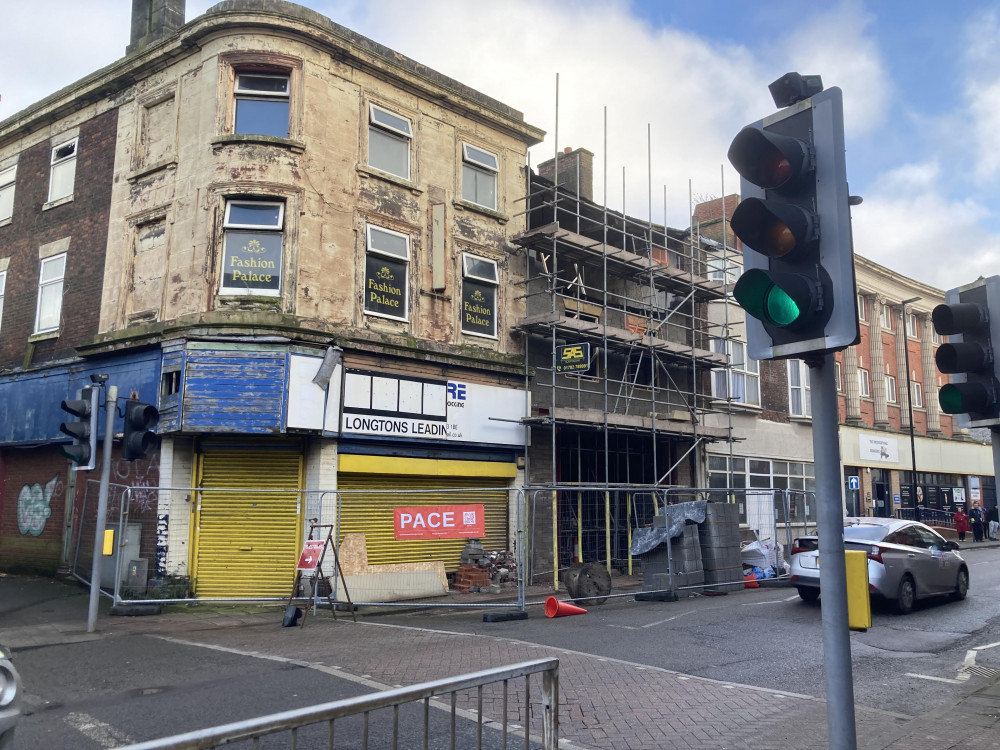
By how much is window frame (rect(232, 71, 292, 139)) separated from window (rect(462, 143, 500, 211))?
4650 millimetres

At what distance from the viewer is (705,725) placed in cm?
686

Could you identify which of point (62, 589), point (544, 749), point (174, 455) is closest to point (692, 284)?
point (174, 455)

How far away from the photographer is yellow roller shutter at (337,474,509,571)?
16.6 m

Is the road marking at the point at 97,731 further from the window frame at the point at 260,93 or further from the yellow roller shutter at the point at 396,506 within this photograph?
the window frame at the point at 260,93

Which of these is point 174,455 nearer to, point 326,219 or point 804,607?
point 326,219

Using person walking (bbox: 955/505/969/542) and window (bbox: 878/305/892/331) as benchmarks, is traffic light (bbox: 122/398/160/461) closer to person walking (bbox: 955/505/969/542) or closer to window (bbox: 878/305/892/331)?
person walking (bbox: 955/505/969/542)

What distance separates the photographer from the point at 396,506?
16875mm

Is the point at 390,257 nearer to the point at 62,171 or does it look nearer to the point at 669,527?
the point at 669,527

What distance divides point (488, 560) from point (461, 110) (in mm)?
10801

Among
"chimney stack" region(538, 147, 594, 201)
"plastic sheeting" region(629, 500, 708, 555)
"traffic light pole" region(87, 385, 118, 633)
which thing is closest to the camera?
"traffic light pole" region(87, 385, 118, 633)

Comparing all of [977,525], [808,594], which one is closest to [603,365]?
[808,594]

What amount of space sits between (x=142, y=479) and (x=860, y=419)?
30.1 metres

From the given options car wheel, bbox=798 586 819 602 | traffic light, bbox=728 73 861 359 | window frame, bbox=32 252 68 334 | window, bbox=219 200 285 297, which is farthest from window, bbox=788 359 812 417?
traffic light, bbox=728 73 861 359

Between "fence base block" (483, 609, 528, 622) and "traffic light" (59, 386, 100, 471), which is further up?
"traffic light" (59, 386, 100, 471)
